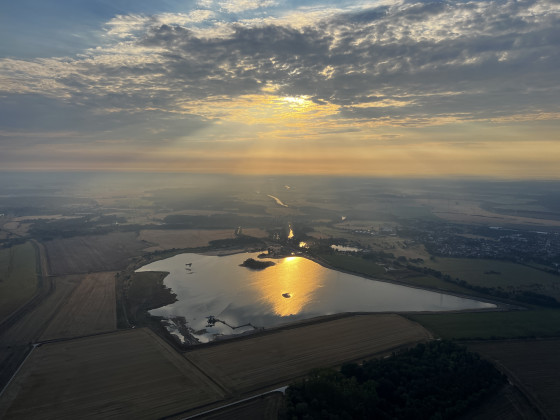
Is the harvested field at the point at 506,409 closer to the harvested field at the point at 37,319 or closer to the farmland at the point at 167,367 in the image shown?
the farmland at the point at 167,367

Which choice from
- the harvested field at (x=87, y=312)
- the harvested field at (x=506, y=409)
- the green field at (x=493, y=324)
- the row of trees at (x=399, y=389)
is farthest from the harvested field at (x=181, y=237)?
the harvested field at (x=506, y=409)

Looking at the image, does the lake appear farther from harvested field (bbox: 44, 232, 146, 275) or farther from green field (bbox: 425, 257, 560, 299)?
green field (bbox: 425, 257, 560, 299)

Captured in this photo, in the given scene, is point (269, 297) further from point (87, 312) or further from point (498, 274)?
point (498, 274)

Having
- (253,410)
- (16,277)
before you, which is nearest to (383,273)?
(253,410)

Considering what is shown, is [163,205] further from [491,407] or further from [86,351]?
[491,407]

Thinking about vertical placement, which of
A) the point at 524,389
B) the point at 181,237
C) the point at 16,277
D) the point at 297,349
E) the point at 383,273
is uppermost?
the point at 383,273
